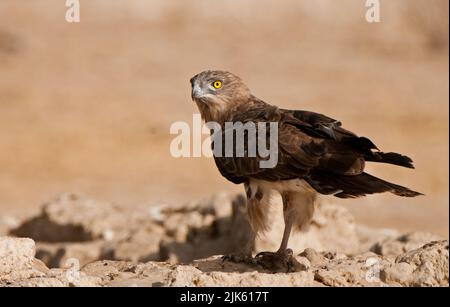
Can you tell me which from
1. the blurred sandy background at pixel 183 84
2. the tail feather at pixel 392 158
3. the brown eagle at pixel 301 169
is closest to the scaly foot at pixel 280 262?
the brown eagle at pixel 301 169

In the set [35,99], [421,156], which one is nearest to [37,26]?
[35,99]

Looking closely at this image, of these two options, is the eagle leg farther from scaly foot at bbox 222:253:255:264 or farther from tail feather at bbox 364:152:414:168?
tail feather at bbox 364:152:414:168

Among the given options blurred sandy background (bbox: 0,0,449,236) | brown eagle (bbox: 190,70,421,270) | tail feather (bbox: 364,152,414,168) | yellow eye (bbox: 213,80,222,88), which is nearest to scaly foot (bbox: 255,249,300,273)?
brown eagle (bbox: 190,70,421,270)

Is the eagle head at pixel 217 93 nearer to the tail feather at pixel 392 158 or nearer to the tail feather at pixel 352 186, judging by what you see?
the tail feather at pixel 352 186

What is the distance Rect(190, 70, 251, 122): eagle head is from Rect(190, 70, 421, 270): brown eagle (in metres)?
0.35

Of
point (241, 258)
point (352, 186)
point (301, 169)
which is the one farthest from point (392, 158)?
point (241, 258)

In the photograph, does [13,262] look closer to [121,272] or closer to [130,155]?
[121,272]

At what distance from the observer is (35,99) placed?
22.4 m

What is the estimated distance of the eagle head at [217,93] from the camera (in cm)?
905

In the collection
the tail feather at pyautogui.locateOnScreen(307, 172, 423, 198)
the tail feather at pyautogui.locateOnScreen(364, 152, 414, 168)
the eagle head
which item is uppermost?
the eagle head

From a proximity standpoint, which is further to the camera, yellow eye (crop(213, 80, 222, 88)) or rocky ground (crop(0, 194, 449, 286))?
yellow eye (crop(213, 80, 222, 88))

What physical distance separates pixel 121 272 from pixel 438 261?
2.27 m

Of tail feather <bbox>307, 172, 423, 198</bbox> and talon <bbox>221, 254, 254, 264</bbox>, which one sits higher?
tail feather <bbox>307, 172, 423, 198</bbox>

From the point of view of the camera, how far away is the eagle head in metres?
9.05
